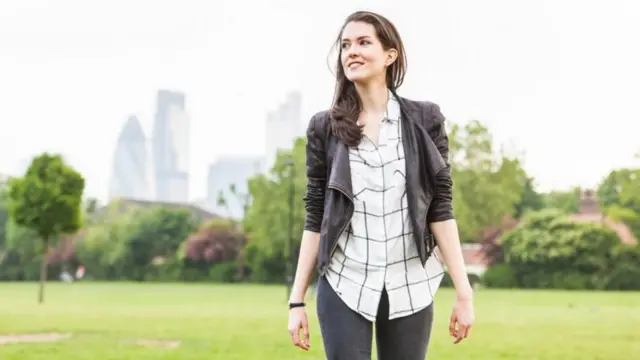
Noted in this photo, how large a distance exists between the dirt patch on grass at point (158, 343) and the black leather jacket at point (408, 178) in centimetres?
1259

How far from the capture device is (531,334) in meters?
19.2

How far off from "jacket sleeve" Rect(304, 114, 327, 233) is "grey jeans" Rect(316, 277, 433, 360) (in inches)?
8.6

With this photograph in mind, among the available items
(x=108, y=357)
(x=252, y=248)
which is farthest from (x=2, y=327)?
(x=252, y=248)

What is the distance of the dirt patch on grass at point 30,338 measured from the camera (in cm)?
1730

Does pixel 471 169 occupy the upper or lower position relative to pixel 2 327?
upper

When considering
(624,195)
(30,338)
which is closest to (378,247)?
(30,338)

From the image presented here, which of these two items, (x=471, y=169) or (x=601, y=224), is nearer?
(x=601, y=224)

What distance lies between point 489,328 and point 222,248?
48.6 m

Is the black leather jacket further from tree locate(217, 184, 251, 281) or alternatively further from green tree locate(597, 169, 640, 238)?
tree locate(217, 184, 251, 281)

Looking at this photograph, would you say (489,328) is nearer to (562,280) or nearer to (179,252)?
(562,280)

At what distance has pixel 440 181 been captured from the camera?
142 inches

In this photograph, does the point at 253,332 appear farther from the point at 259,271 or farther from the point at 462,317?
the point at 259,271

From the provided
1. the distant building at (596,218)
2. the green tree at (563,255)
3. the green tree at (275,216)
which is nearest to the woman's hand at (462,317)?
the green tree at (275,216)

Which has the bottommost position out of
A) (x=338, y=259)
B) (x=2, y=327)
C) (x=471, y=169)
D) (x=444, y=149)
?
(x=2, y=327)
